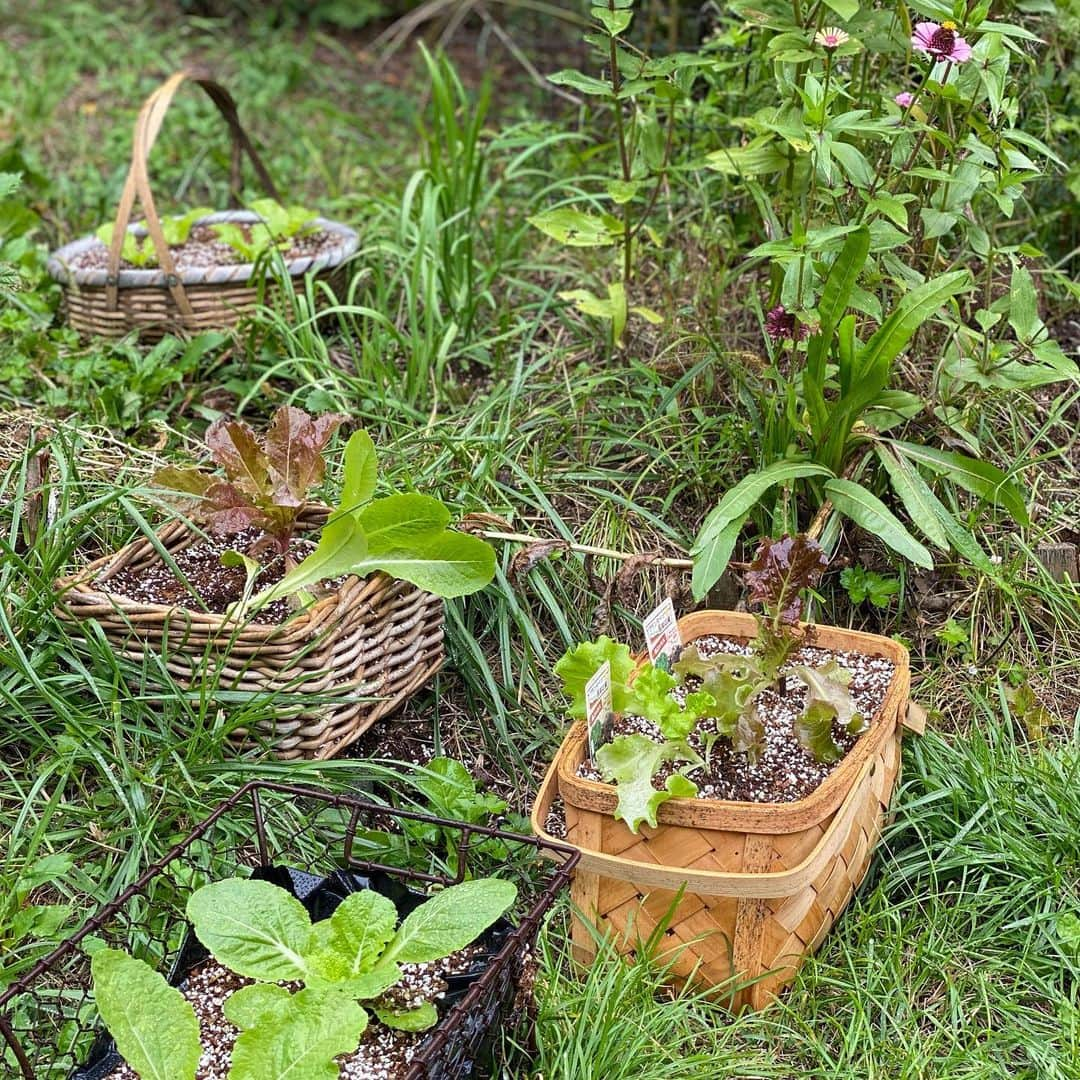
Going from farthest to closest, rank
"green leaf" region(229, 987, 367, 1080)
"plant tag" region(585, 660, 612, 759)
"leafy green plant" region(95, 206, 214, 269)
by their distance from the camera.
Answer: "leafy green plant" region(95, 206, 214, 269) → "plant tag" region(585, 660, 612, 759) → "green leaf" region(229, 987, 367, 1080)

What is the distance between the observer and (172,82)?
3.12 m

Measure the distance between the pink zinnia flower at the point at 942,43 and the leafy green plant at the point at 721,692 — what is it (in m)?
0.83

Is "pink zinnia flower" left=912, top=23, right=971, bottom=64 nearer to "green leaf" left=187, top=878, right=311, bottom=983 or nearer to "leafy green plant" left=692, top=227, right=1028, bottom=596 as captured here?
"leafy green plant" left=692, top=227, right=1028, bottom=596

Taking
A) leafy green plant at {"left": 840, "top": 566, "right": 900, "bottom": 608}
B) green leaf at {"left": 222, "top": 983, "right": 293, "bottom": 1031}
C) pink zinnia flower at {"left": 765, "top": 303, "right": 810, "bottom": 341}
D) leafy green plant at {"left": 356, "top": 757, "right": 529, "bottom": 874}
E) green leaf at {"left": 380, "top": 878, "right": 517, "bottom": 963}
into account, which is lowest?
leafy green plant at {"left": 840, "top": 566, "right": 900, "bottom": 608}

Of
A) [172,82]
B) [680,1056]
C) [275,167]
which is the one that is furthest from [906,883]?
[275,167]

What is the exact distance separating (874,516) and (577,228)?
0.99 meters

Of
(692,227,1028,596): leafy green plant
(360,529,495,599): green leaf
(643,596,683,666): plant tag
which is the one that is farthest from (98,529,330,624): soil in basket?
(692,227,1028,596): leafy green plant

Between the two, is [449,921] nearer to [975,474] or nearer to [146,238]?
[975,474]

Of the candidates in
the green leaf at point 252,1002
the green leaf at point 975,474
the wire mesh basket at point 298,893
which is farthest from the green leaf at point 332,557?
the green leaf at point 975,474

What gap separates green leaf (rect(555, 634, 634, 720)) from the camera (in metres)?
2.03

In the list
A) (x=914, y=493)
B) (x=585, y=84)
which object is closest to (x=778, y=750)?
(x=914, y=493)

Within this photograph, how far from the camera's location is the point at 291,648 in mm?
2102

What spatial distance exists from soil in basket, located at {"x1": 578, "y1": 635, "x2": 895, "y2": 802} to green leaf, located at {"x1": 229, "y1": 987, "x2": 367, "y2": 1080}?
583 mm

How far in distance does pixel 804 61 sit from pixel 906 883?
4.88 feet
